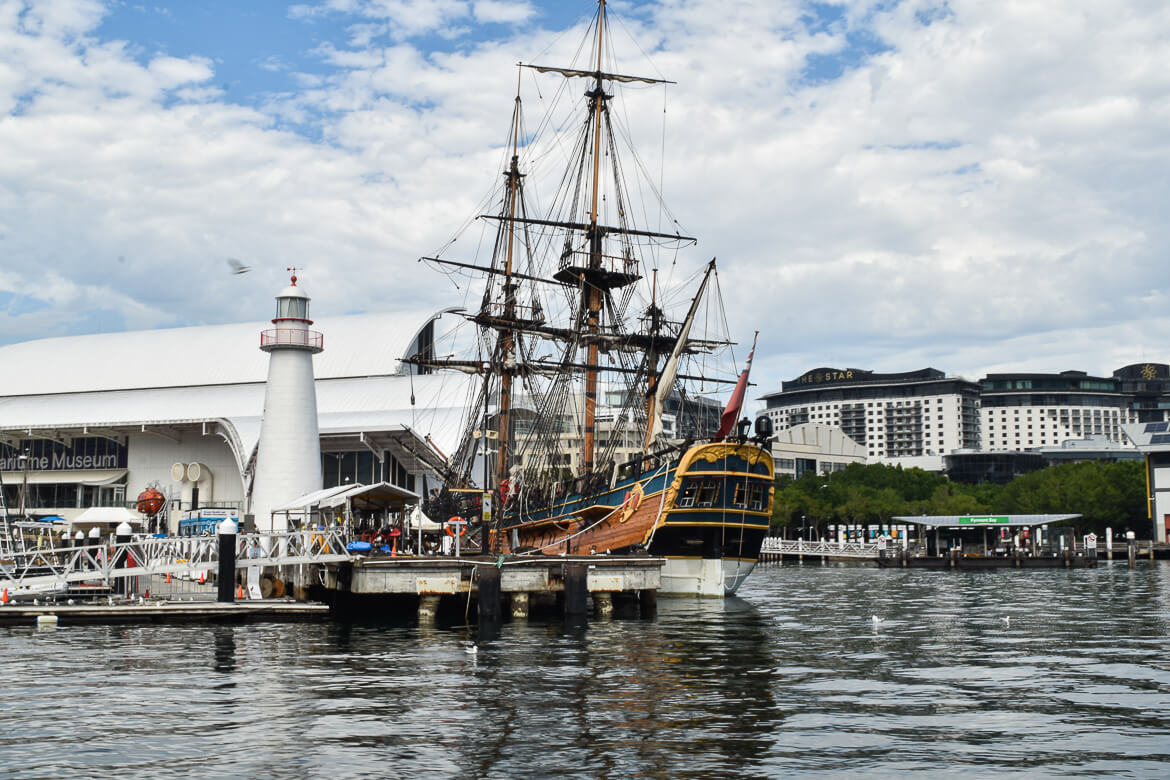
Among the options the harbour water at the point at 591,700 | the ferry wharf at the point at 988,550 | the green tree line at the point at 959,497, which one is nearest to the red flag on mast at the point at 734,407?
the harbour water at the point at 591,700

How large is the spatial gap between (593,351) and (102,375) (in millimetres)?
56708

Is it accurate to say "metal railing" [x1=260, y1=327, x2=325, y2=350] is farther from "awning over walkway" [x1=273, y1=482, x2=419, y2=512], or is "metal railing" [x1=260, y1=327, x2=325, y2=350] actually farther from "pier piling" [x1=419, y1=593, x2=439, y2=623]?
"pier piling" [x1=419, y1=593, x2=439, y2=623]

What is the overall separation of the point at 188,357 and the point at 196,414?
14.2 m

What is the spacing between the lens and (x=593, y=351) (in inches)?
2751

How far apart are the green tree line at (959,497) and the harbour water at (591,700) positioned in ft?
315

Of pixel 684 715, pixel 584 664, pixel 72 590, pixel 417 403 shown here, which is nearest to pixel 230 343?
pixel 417 403

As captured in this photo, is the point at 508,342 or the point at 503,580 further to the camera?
the point at 508,342

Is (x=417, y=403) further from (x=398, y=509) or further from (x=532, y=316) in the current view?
(x=398, y=509)

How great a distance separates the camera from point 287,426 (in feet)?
172

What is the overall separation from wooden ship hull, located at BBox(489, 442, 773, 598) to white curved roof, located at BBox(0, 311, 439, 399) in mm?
47776

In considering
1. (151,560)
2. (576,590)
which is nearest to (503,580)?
(576,590)

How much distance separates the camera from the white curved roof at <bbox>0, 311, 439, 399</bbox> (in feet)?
324

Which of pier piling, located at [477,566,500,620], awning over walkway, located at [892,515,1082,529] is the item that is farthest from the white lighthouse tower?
awning over walkway, located at [892,515,1082,529]

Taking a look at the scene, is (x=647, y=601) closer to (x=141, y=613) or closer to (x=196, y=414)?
(x=141, y=613)
